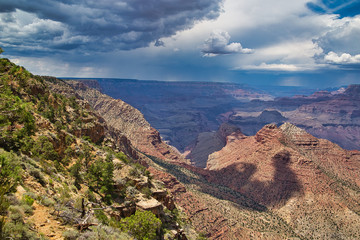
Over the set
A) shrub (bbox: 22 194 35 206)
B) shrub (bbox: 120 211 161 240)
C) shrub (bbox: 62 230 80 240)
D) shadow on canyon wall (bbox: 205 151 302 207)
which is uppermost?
shrub (bbox: 22 194 35 206)

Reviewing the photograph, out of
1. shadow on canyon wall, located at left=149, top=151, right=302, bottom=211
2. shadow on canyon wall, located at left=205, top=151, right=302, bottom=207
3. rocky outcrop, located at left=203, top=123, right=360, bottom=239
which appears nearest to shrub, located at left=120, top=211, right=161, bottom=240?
shadow on canyon wall, located at left=149, top=151, right=302, bottom=211

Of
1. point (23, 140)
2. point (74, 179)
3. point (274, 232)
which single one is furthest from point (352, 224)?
point (23, 140)

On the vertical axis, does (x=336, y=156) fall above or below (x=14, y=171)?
below

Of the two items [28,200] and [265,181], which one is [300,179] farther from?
[28,200]

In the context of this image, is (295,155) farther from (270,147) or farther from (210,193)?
(210,193)

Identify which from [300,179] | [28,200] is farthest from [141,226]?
[300,179]

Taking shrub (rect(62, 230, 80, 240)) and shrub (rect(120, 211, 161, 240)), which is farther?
shrub (rect(120, 211, 161, 240))

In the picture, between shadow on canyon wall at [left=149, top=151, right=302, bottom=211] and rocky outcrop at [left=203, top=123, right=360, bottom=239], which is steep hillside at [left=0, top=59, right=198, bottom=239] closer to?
shadow on canyon wall at [left=149, top=151, right=302, bottom=211]

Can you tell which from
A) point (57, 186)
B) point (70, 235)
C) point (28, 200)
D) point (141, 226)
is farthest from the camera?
point (141, 226)

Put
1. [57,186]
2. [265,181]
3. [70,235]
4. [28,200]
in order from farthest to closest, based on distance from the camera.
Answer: [265,181] < [57,186] < [28,200] < [70,235]

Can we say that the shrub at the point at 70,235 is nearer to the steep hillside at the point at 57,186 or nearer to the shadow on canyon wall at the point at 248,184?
the steep hillside at the point at 57,186

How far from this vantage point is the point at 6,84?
36281 mm

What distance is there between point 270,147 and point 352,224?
59605 millimetres

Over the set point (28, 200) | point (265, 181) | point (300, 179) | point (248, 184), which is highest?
point (28, 200)
